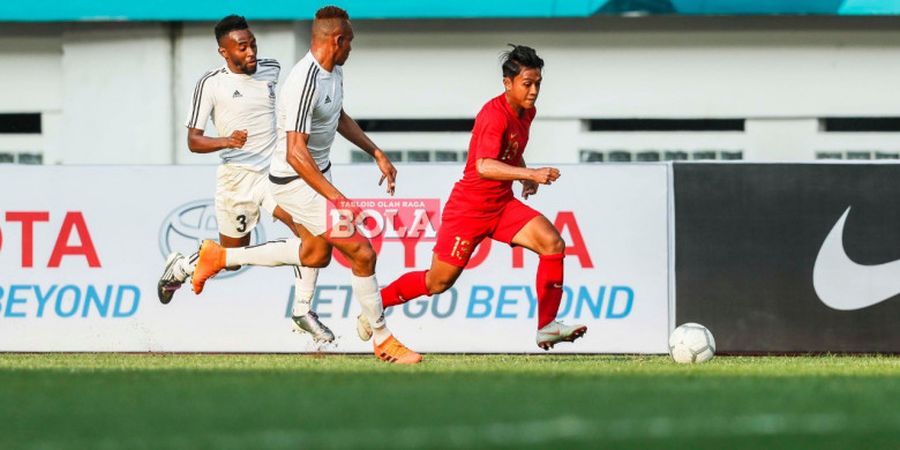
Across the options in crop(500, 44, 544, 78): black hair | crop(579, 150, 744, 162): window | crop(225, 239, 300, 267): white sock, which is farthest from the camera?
crop(579, 150, 744, 162): window

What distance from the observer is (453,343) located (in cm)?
1395

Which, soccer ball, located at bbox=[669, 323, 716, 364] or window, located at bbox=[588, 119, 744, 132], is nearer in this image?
soccer ball, located at bbox=[669, 323, 716, 364]

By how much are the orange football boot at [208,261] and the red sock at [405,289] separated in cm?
122

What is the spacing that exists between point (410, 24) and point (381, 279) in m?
10.0

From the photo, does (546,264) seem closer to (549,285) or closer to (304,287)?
(549,285)

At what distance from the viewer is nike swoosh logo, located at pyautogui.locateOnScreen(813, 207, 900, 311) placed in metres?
13.8

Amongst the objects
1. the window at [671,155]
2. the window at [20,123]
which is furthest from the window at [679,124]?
the window at [20,123]

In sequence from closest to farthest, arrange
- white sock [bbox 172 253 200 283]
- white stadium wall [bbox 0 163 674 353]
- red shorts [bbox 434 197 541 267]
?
red shorts [bbox 434 197 541 267] < white sock [bbox 172 253 200 283] < white stadium wall [bbox 0 163 674 353]

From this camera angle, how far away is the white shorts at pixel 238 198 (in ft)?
42.1

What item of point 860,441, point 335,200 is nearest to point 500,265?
point 335,200

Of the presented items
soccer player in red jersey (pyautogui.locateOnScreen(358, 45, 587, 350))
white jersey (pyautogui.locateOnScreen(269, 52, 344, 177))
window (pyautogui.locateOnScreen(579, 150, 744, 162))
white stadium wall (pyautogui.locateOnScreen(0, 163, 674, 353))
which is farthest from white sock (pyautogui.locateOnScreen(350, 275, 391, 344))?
window (pyautogui.locateOnScreen(579, 150, 744, 162))

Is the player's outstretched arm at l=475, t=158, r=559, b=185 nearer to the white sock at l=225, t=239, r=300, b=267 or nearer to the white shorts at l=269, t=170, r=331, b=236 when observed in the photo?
the white shorts at l=269, t=170, r=331, b=236

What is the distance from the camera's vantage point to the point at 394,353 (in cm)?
1150

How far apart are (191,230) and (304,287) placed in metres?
1.78
